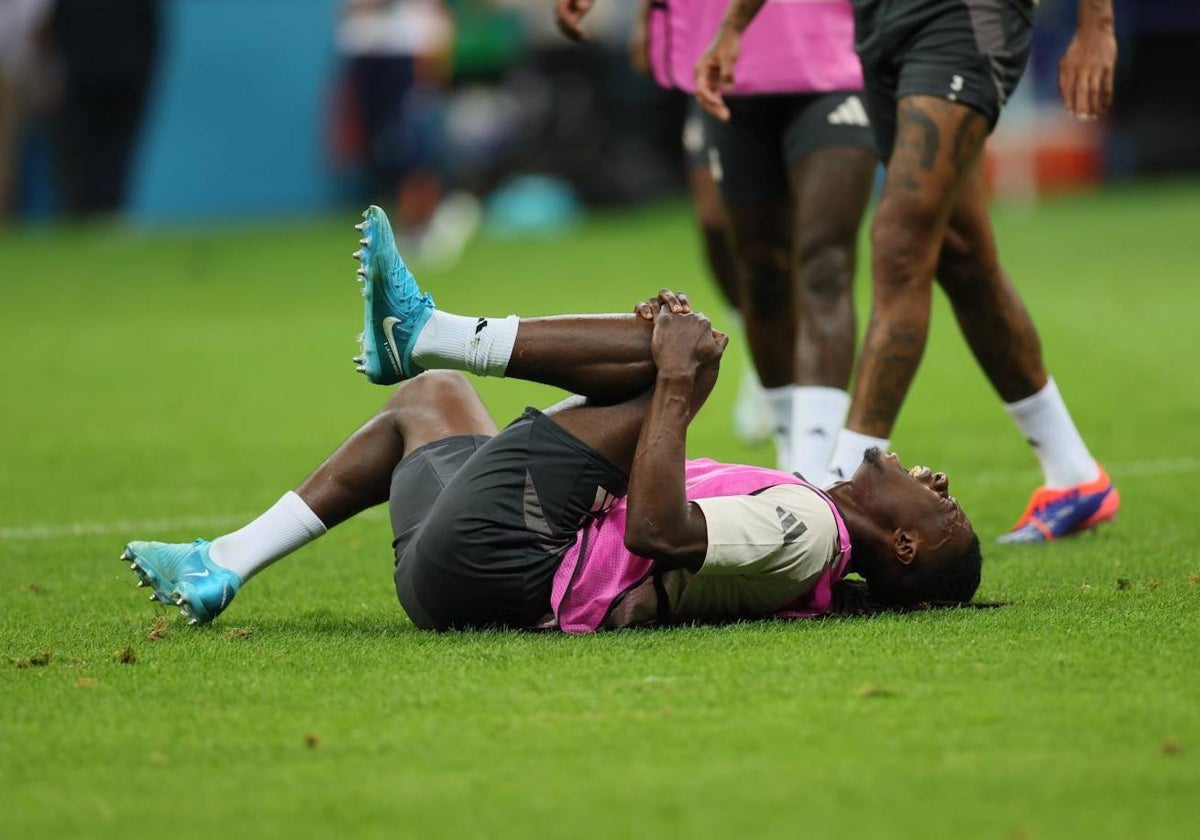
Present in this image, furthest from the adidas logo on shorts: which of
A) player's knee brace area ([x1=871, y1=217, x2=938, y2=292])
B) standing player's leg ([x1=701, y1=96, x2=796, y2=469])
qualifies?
player's knee brace area ([x1=871, y1=217, x2=938, y2=292])

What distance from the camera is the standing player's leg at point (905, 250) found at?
5250mm

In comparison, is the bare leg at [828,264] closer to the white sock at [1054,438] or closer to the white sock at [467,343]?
the white sock at [1054,438]

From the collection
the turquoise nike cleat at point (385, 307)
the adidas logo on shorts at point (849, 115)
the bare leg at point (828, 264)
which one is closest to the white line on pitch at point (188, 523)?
the bare leg at point (828, 264)

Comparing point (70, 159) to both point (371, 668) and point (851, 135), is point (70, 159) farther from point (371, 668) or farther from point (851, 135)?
point (371, 668)

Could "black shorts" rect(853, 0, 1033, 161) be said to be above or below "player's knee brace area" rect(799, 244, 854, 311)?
above

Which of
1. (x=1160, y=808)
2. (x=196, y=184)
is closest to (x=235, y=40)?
(x=196, y=184)

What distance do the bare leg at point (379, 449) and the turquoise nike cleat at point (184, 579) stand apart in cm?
29

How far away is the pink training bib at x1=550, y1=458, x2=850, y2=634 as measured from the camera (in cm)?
441

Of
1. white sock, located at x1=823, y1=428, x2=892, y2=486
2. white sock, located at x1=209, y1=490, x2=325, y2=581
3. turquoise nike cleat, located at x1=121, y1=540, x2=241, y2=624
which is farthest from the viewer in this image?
white sock, located at x1=823, y1=428, x2=892, y2=486

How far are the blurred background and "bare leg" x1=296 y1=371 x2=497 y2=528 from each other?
35.8 feet

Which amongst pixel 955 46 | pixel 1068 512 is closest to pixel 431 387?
pixel 955 46

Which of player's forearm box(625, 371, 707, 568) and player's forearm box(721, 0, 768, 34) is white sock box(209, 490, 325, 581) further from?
player's forearm box(721, 0, 768, 34)

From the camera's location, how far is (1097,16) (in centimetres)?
557

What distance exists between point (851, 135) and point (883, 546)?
1861mm
